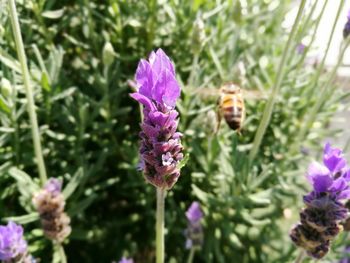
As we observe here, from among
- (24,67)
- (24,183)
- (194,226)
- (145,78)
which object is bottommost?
(194,226)

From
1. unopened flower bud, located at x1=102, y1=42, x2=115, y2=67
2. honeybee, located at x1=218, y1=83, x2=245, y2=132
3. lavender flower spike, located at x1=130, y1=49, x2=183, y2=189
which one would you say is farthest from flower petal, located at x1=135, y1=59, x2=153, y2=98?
unopened flower bud, located at x1=102, y1=42, x2=115, y2=67

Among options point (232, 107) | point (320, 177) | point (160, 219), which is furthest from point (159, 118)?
point (232, 107)

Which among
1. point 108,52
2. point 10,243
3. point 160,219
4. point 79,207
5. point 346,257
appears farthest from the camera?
point 346,257

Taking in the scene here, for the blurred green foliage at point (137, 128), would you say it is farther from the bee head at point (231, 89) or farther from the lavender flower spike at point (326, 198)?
the lavender flower spike at point (326, 198)

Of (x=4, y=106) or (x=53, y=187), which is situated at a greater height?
(x=4, y=106)

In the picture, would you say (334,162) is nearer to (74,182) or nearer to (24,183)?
(74,182)

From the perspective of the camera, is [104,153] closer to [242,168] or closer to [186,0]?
[242,168]
